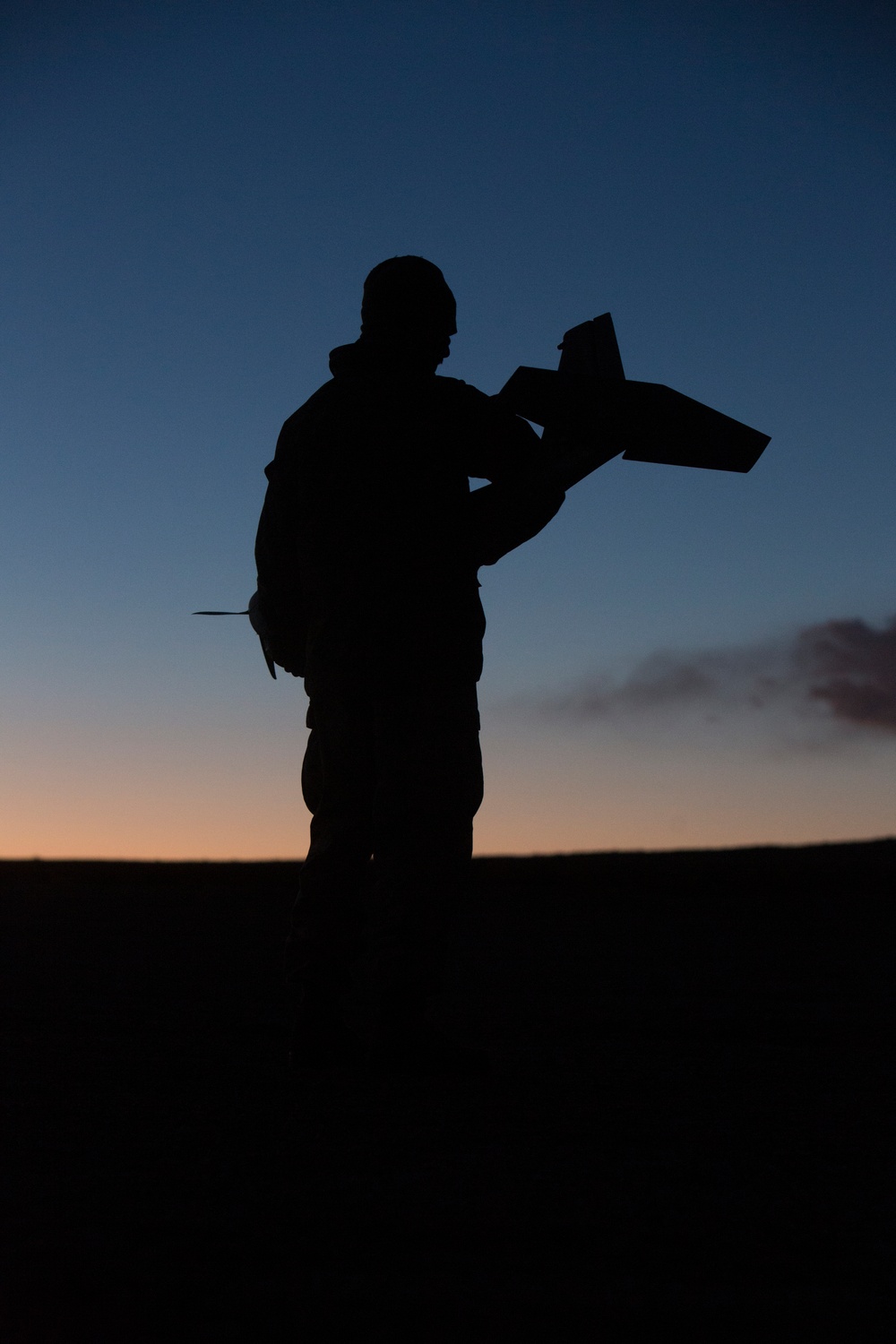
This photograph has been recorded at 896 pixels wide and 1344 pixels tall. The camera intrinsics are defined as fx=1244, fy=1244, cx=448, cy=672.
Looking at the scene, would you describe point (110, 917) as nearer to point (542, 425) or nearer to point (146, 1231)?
point (542, 425)

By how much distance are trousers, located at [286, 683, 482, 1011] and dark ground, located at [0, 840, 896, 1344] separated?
27 centimetres

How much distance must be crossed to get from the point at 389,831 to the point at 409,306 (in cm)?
114

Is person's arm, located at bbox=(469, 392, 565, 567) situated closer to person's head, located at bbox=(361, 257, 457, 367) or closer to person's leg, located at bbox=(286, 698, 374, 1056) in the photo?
person's head, located at bbox=(361, 257, 457, 367)

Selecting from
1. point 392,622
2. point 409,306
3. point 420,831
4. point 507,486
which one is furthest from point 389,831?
point 409,306

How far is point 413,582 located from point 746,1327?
1718mm

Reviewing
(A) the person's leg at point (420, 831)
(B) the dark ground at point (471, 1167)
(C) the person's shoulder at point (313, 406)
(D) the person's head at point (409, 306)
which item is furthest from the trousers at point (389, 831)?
(D) the person's head at point (409, 306)

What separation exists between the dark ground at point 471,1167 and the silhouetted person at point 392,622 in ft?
0.95

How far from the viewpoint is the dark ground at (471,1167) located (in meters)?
1.14

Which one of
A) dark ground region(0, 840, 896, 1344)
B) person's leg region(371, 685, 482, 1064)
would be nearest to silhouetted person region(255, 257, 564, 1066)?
person's leg region(371, 685, 482, 1064)

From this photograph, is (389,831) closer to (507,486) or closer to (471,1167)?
(507,486)

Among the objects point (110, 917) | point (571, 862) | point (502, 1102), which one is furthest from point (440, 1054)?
point (571, 862)

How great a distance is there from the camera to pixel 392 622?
2594mm

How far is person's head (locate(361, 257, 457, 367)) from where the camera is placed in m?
2.72

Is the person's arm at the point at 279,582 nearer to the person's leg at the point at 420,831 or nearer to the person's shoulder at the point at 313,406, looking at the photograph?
the person's shoulder at the point at 313,406
